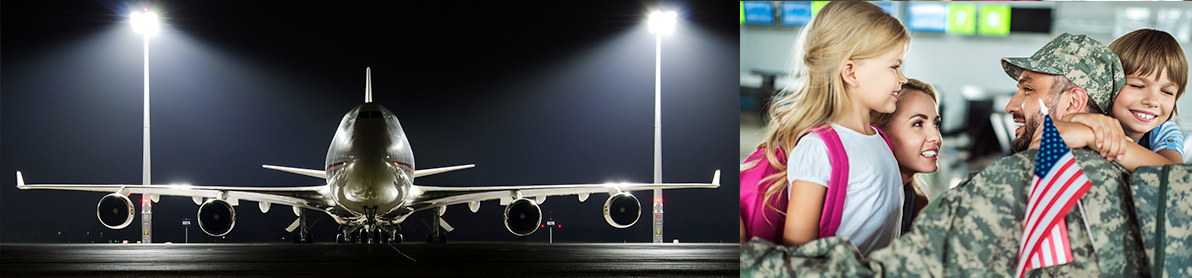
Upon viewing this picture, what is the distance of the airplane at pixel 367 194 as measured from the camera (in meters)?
16.4

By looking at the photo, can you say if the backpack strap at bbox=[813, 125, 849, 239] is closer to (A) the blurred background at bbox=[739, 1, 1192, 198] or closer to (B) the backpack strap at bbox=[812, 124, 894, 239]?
(B) the backpack strap at bbox=[812, 124, 894, 239]

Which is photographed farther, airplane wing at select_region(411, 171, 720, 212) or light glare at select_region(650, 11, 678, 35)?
light glare at select_region(650, 11, 678, 35)

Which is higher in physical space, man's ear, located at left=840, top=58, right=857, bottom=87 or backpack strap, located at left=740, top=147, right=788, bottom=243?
man's ear, located at left=840, top=58, right=857, bottom=87

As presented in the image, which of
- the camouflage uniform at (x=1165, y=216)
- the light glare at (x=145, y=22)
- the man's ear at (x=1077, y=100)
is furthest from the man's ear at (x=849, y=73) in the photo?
the light glare at (x=145, y=22)

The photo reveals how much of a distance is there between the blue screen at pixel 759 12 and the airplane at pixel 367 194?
13665 mm

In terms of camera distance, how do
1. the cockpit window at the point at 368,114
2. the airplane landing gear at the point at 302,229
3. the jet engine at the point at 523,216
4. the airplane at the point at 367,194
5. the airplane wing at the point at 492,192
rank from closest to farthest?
1. the airplane at the point at 367,194
2. the cockpit window at the point at 368,114
3. the jet engine at the point at 523,216
4. the airplane wing at the point at 492,192
5. the airplane landing gear at the point at 302,229

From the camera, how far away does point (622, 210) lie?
68.5ft

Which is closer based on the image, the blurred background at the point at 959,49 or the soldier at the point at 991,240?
the soldier at the point at 991,240

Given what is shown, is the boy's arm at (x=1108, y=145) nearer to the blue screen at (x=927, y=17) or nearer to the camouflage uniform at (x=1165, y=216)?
the camouflage uniform at (x=1165, y=216)

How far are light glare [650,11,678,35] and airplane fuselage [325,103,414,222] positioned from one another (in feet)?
34.9

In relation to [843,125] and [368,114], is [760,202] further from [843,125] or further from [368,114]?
[368,114]

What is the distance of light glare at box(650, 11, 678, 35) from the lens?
2472 centimetres

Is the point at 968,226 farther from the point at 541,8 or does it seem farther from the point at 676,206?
the point at 676,206

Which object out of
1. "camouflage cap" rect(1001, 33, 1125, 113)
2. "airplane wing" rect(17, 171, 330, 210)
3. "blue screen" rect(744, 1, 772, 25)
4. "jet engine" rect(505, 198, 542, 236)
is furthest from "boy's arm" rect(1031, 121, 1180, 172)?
"airplane wing" rect(17, 171, 330, 210)
